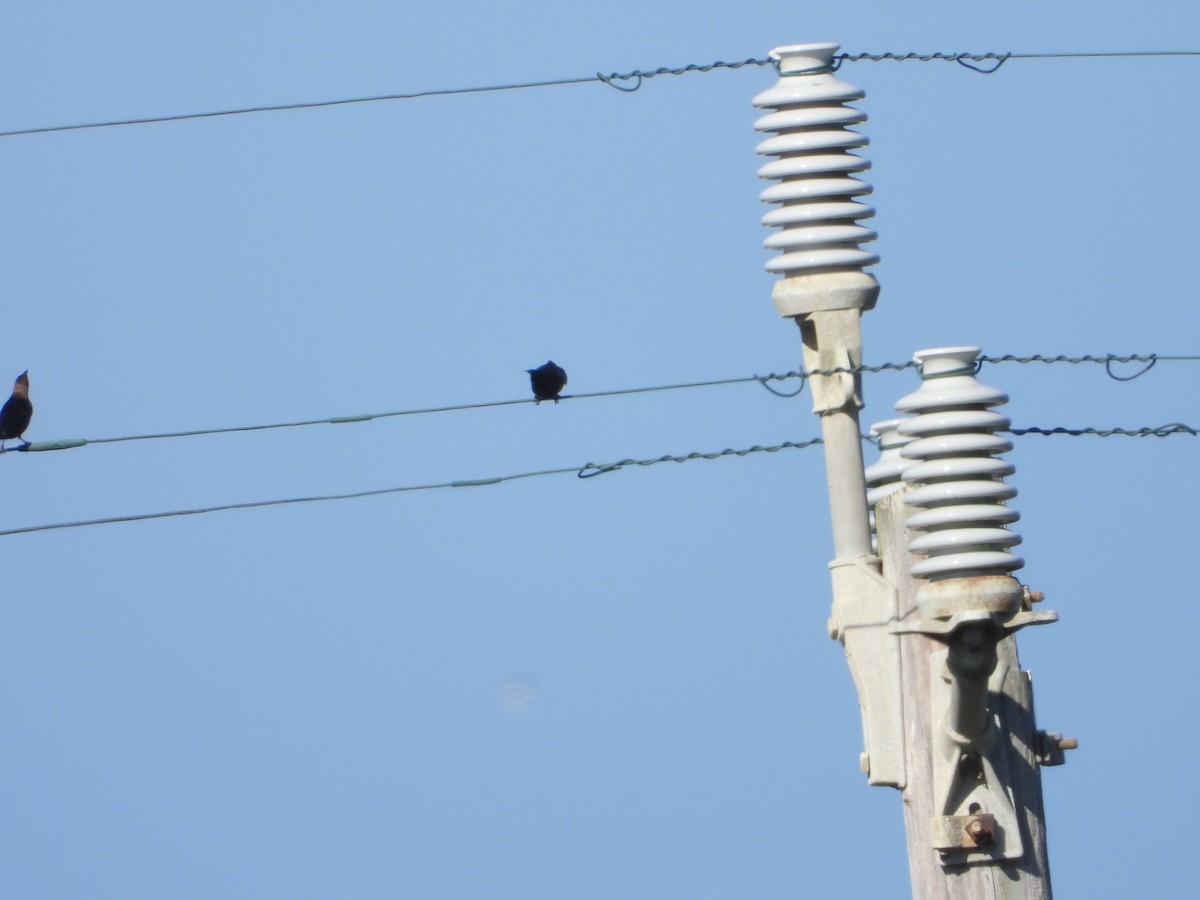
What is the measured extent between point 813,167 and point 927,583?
81.9 inches

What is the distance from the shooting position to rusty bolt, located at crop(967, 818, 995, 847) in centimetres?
772

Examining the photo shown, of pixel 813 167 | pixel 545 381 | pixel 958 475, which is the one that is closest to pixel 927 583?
pixel 958 475

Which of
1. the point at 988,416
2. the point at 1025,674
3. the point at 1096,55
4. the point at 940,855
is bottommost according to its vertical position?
the point at 940,855

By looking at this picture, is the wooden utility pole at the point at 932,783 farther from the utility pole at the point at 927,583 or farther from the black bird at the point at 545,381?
the black bird at the point at 545,381

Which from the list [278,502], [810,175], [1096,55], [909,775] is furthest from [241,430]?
[1096,55]

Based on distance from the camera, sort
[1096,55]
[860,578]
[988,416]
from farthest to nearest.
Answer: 1. [1096,55]
2. [860,578]
3. [988,416]

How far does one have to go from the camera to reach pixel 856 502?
28.2ft

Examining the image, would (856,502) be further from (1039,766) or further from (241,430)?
(241,430)

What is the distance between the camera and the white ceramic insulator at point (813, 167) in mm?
8859

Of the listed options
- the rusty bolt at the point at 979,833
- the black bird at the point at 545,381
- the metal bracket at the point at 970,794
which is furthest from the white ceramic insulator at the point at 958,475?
the black bird at the point at 545,381

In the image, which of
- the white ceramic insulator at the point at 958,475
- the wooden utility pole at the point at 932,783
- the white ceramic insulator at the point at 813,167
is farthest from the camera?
the white ceramic insulator at the point at 813,167

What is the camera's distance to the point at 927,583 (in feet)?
25.2

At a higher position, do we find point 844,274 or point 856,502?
point 844,274

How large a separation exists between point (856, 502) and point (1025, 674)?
3.21 ft
